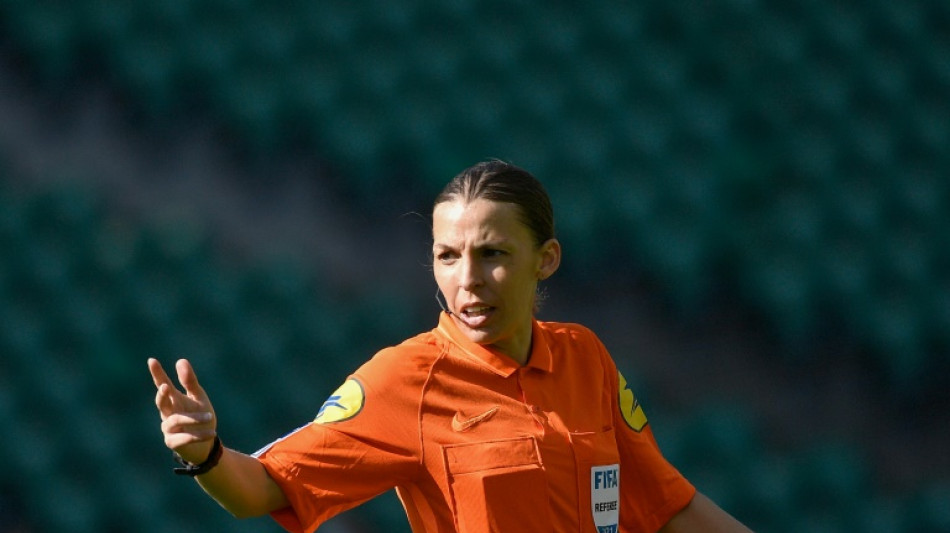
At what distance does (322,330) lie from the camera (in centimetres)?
320

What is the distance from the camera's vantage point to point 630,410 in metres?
1.75

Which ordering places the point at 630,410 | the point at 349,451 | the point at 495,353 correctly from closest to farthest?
the point at 349,451, the point at 495,353, the point at 630,410

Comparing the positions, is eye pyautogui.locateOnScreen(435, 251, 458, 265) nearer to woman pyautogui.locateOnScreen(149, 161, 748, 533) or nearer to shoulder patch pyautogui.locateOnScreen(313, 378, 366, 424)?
woman pyautogui.locateOnScreen(149, 161, 748, 533)

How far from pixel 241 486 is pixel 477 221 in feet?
1.33

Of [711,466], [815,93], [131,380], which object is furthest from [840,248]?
[131,380]

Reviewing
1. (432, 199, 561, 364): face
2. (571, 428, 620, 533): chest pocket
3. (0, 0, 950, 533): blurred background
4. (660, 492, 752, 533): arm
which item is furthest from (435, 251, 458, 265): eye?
(0, 0, 950, 533): blurred background

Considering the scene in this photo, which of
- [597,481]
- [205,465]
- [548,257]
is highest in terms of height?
[548,257]

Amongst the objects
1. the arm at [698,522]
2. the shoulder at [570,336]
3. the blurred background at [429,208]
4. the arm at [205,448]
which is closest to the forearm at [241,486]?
the arm at [205,448]

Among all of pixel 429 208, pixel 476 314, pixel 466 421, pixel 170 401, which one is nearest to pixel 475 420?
pixel 466 421

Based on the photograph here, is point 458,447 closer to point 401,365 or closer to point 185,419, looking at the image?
point 401,365

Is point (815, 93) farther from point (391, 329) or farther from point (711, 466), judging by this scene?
point (391, 329)

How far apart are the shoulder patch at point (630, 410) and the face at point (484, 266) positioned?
0.50 ft

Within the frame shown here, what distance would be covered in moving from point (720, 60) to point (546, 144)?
1.73 feet

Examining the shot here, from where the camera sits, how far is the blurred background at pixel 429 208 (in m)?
3.15
